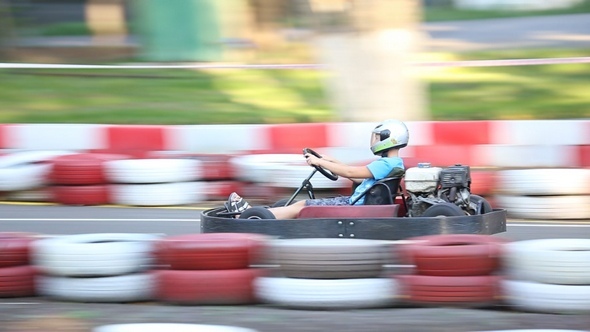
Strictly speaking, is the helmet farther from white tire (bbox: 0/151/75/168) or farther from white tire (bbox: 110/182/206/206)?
white tire (bbox: 0/151/75/168)

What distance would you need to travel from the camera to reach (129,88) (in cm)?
1484

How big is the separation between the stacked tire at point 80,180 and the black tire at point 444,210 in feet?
10.9

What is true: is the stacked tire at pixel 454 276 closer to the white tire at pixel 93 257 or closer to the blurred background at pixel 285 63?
the white tire at pixel 93 257

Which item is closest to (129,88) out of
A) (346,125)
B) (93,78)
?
(93,78)

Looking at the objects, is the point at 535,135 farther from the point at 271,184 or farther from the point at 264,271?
the point at 264,271

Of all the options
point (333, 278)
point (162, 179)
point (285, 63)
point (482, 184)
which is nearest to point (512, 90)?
point (285, 63)

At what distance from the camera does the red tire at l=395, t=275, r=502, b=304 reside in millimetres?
4863

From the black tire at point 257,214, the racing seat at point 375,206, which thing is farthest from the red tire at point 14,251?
the racing seat at point 375,206

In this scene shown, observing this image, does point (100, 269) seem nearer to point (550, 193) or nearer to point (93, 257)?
point (93, 257)

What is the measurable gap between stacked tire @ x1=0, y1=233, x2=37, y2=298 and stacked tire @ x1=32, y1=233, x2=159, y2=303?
123mm

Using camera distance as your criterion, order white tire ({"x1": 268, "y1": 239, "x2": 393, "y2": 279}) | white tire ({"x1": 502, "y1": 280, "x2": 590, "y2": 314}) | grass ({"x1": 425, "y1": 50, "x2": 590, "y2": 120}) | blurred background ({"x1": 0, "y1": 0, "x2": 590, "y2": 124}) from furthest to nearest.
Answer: grass ({"x1": 425, "y1": 50, "x2": 590, "y2": 120})
blurred background ({"x1": 0, "y1": 0, "x2": 590, "y2": 124})
white tire ({"x1": 268, "y1": 239, "x2": 393, "y2": 279})
white tire ({"x1": 502, "y1": 280, "x2": 590, "y2": 314})

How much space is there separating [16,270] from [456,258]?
7.56 feet

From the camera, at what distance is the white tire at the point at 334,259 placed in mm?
4941

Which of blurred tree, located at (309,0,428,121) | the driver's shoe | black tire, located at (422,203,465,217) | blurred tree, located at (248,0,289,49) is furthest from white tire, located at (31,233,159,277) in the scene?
blurred tree, located at (248,0,289,49)
